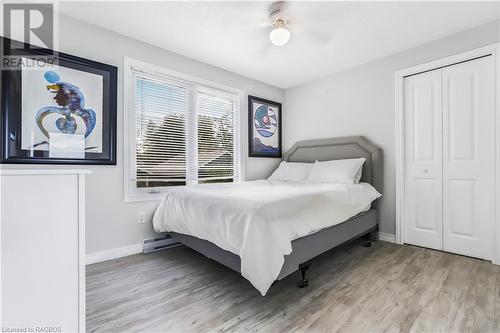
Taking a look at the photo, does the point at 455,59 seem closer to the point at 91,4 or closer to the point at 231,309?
the point at 231,309

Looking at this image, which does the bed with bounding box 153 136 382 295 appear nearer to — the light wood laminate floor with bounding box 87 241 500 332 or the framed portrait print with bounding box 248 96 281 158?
the light wood laminate floor with bounding box 87 241 500 332

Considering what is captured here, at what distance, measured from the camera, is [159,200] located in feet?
9.57

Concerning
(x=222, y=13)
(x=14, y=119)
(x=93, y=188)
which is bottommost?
(x=93, y=188)

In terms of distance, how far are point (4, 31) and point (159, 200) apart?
81.1 inches

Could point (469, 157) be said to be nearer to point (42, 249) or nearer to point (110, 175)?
point (42, 249)

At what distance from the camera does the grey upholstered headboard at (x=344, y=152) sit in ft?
10.3

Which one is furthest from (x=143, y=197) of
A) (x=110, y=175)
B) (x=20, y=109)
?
(x=20, y=109)

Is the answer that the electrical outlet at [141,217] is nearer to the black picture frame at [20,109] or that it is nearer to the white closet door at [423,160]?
the black picture frame at [20,109]

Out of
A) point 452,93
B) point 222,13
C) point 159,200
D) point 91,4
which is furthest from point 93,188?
point 452,93

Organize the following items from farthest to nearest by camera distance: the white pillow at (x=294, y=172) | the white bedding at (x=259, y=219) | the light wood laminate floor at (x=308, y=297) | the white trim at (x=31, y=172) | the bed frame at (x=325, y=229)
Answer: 1. the white pillow at (x=294, y=172)
2. the bed frame at (x=325, y=229)
3. the white bedding at (x=259, y=219)
4. the light wood laminate floor at (x=308, y=297)
5. the white trim at (x=31, y=172)

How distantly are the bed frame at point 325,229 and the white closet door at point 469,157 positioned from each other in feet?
2.37

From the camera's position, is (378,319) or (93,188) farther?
(93,188)

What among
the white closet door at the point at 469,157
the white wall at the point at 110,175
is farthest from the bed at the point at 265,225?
the white closet door at the point at 469,157

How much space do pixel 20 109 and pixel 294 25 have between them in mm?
2639
